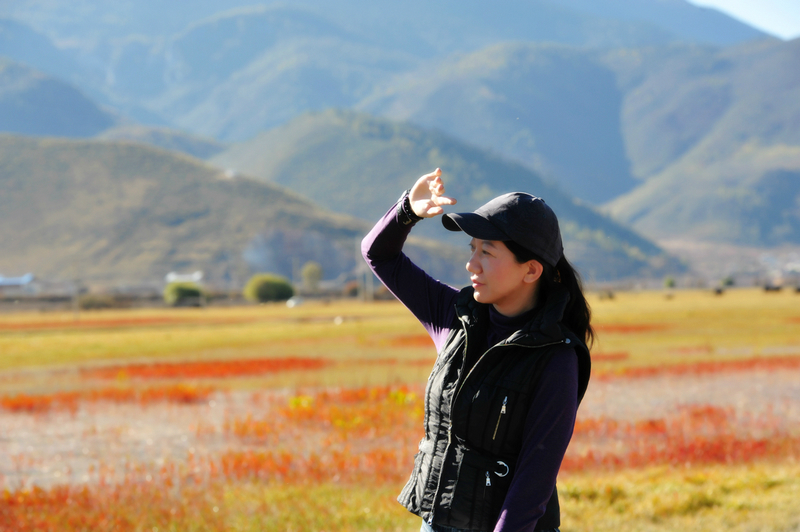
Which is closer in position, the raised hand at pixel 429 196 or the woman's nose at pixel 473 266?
the woman's nose at pixel 473 266

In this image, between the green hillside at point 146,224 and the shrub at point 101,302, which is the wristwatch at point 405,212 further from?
the green hillside at point 146,224

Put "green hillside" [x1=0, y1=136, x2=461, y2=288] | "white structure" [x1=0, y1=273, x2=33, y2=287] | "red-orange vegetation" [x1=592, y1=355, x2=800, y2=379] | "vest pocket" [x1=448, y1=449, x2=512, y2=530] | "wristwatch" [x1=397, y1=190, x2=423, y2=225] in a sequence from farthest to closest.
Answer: "green hillside" [x1=0, y1=136, x2=461, y2=288]
"white structure" [x1=0, y1=273, x2=33, y2=287]
"red-orange vegetation" [x1=592, y1=355, x2=800, y2=379]
"wristwatch" [x1=397, y1=190, x2=423, y2=225]
"vest pocket" [x1=448, y1=449, x2=512, y2=530]

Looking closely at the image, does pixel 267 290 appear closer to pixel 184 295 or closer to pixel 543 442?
pixel 184 295

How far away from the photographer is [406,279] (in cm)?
454

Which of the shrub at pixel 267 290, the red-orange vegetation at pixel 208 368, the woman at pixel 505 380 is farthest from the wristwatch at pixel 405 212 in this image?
the shrub at pixel 267 290

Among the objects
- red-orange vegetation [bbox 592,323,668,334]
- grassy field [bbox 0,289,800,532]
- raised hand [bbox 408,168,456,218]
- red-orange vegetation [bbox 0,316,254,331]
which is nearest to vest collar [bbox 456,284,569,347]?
raised hand [bbox 408,168,456,218]

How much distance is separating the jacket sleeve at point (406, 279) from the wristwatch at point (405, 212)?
0.03m

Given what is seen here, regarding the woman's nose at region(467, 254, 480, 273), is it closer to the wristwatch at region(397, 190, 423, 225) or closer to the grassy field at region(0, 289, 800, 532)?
the wristwatch at region(397, 190, 423, 225)

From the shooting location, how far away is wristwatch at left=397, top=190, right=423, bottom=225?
4305 millimetres

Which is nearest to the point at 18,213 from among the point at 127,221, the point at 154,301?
the point at 127,221

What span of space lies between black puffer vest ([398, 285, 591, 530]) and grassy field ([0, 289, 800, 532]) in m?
4.46

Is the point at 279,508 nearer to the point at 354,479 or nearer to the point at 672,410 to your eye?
the point at 354,479

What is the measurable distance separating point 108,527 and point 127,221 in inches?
6494

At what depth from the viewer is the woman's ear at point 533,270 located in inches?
153
